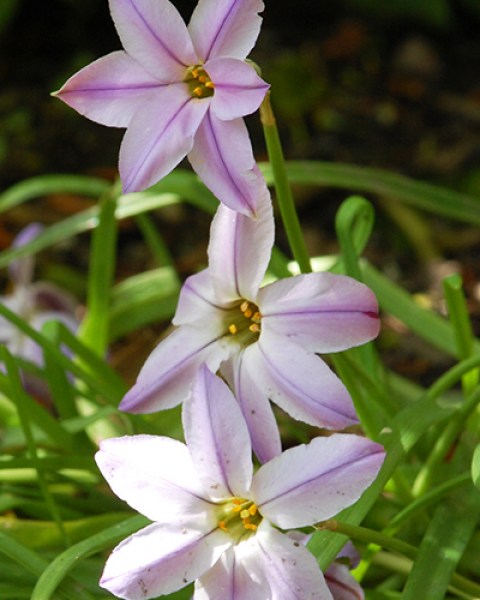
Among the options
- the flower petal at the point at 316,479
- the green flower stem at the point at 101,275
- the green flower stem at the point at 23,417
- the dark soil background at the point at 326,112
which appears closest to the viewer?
the flower petal at the point at 316,479

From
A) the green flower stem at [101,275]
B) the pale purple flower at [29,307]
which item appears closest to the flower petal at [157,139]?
the green flower stem at [101,275]

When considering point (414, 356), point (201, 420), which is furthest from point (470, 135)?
point (201, 420)

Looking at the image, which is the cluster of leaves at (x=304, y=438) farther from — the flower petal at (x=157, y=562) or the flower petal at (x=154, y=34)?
the flower petal at (x=154, y=34)

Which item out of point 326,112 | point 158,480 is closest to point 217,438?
point 158,480

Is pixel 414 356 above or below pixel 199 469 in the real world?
below

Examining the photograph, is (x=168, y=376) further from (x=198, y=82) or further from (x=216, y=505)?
(x=198, y=82)

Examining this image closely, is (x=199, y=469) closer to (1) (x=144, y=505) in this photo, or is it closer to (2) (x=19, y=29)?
(1) (x=144, y=505)

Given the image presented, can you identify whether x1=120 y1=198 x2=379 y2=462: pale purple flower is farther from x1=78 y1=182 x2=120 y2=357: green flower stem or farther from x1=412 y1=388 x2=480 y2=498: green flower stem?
x1=78 y1=182 x2=120 y2=357: green flower stem
